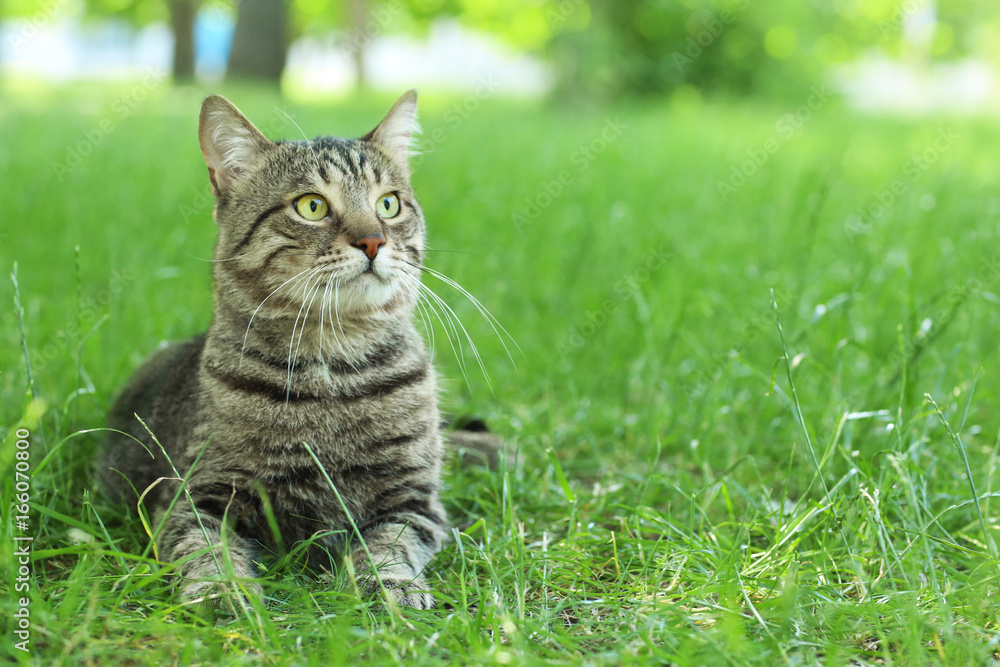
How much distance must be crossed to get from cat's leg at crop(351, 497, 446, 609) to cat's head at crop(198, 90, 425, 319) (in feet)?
2.15

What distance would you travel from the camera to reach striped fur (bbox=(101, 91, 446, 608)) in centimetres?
226

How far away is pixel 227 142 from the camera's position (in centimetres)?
250

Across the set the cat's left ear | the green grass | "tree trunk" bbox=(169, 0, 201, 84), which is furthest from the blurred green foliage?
the cat's left ear

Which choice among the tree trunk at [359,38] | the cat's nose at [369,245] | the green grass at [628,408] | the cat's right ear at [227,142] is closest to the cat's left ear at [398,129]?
the cat's right ear at [227,142]

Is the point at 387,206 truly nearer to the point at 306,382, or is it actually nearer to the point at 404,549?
the point at 306,382

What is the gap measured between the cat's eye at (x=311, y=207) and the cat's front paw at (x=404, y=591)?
1108mm

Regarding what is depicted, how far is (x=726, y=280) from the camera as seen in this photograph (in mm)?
4738

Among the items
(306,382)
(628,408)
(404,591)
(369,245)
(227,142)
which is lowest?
(628,408)

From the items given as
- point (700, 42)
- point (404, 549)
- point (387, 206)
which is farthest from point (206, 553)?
point (700, 42)

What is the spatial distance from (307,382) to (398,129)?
1.03 meters

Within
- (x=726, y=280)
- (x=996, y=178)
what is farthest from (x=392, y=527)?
(x=996, y=178)

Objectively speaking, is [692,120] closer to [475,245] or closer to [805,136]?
[805,136]

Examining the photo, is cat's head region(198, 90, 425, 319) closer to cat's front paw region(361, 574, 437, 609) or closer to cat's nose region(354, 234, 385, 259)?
cat's nose region(354, 234, 385, 259)

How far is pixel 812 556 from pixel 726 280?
269 cm
